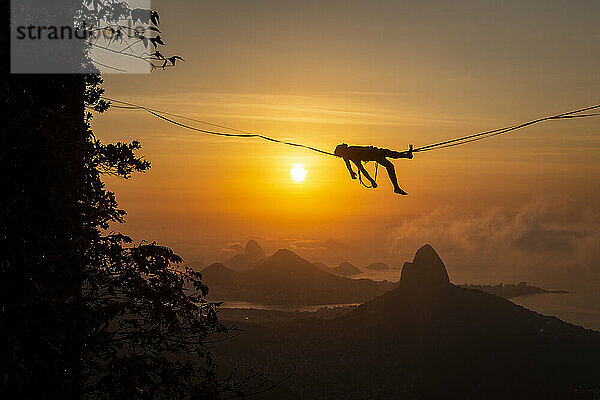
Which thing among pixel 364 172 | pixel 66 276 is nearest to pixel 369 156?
pixel 364 172

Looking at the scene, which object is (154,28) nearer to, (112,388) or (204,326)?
(204,326)

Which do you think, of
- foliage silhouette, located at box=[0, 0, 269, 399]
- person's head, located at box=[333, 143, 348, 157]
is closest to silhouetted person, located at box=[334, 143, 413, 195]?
person's head, located at box=[333, 143, 348, 157]

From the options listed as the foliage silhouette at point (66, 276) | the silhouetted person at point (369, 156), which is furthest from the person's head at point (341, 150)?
the foliage silhouette at point (66, 276)

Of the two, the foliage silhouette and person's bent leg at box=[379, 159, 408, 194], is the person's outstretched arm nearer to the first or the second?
person's bent leg at box=[379, 159, 408, 194]

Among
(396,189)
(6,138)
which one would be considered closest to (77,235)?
(6,138)

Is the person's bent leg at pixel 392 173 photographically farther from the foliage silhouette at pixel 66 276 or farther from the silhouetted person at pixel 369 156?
the foliage silhouette at pixel 66 276

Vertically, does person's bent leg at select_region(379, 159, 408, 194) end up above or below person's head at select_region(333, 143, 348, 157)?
below

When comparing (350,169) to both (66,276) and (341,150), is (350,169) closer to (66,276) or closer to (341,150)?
(341,150)

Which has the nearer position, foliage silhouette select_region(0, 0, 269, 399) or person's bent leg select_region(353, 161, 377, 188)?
foliage silhouette select_region(0, 0, 269, 399)
